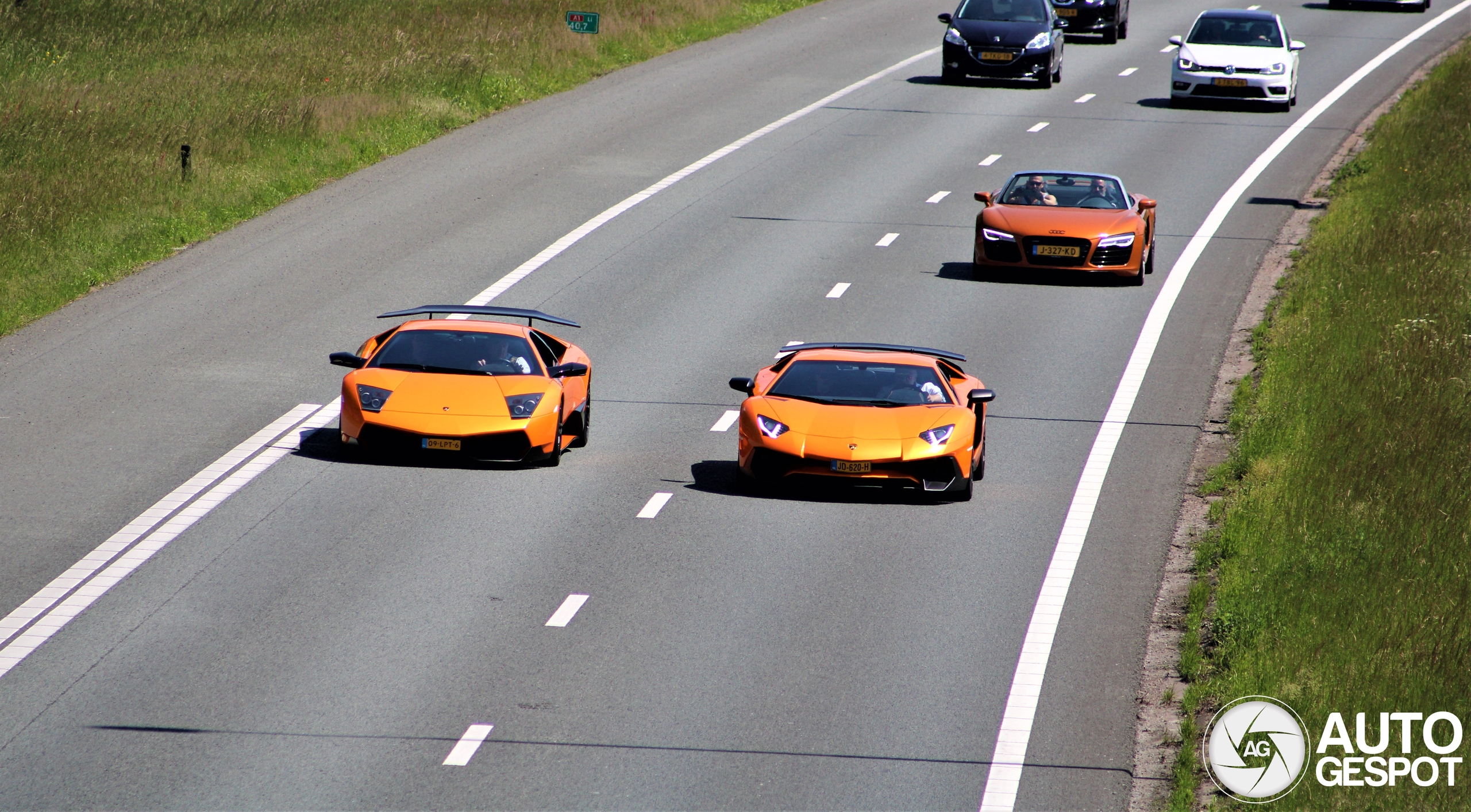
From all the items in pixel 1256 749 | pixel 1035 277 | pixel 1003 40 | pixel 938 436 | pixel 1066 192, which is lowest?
pixel 1035 277

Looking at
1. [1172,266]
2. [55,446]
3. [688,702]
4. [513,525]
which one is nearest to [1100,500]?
[513,525]

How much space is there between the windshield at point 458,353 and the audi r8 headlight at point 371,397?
0.53m

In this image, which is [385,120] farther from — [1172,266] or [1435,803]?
[1435,803]

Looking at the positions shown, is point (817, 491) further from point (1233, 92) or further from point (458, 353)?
point (1233, 92)

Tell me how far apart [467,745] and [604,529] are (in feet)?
15.1

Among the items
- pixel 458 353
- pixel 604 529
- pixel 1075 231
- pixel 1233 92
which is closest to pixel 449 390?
pixel 458 353

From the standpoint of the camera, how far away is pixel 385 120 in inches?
1324

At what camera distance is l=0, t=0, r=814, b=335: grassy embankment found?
26.1m

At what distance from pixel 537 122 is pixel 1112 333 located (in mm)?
15537

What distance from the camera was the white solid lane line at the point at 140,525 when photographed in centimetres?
1269

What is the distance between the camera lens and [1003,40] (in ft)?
130

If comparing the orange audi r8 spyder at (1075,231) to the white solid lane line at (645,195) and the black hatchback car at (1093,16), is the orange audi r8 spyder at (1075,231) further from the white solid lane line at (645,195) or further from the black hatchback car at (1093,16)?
the black hatchback car at (1093,16)

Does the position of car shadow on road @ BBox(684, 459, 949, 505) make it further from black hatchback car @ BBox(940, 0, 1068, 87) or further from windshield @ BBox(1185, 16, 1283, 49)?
windshield @ BBox(1185, 16, 1283, 49)

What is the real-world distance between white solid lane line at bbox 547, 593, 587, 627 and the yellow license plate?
44.2 ft
